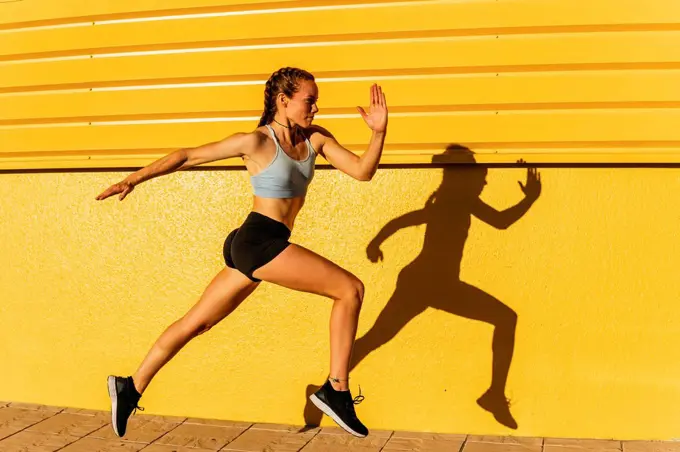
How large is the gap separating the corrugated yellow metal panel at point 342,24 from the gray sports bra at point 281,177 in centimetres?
116

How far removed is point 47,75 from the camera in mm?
7086

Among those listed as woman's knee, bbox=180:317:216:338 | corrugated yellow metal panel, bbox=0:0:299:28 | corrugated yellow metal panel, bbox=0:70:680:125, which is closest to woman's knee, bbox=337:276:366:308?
woman's knee, bbox=180:317:216:338

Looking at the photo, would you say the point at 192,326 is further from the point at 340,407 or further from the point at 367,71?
the point at 367,71

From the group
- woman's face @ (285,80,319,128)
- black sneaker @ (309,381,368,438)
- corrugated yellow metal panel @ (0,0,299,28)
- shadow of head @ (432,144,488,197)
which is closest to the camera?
black sneaker @ (309,381,368,438)

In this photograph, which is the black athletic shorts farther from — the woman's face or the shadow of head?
the shadow of head

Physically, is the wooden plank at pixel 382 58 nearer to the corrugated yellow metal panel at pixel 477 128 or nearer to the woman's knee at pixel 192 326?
the corrugated yellow metal panel at pixel 477 128

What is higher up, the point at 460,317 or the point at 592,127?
the point at 592,127

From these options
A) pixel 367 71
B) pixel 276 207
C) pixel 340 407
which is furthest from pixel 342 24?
pixel 340 407

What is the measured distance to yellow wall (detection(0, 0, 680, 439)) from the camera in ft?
20.5

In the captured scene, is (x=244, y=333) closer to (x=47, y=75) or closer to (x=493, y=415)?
(x=493, y=415)

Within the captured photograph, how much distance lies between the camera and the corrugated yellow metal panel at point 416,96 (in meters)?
6.15

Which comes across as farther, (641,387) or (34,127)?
(34,127)

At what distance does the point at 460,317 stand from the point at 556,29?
188 centimetres

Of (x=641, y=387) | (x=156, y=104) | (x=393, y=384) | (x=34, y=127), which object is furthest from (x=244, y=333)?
(x=641, y=387)
